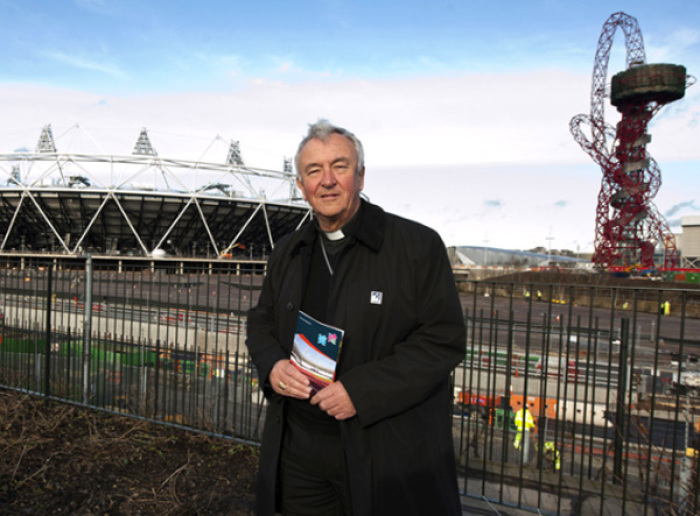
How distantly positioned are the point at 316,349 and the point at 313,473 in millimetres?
477

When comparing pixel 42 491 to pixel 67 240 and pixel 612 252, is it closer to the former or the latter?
pixel 612 252

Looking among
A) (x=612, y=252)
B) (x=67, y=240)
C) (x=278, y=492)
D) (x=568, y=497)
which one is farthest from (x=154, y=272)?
(x=67, y=240)

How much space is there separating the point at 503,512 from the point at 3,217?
53279 mm

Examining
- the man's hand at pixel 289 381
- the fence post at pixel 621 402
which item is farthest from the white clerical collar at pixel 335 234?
the fence post at pixel 621 402

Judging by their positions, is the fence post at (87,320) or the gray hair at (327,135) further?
the fence post at (87,320)

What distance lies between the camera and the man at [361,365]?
5.14 ft

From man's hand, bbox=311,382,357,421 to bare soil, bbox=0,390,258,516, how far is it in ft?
5.45

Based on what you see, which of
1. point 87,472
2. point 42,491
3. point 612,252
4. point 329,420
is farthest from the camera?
point 612,252

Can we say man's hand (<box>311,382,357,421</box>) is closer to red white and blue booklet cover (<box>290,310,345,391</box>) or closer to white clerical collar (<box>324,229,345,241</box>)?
red white and blue booklet cover (<box>290,310,345,391</box>)

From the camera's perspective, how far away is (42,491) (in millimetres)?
2863

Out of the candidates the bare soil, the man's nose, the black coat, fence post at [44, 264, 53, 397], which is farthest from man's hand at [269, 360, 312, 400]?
fence post at [44, 264, 53, 397]

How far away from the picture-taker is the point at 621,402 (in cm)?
330

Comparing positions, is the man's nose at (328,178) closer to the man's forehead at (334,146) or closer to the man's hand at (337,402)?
the man's forehead at (334,146)

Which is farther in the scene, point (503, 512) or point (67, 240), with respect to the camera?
point (67, 240)
